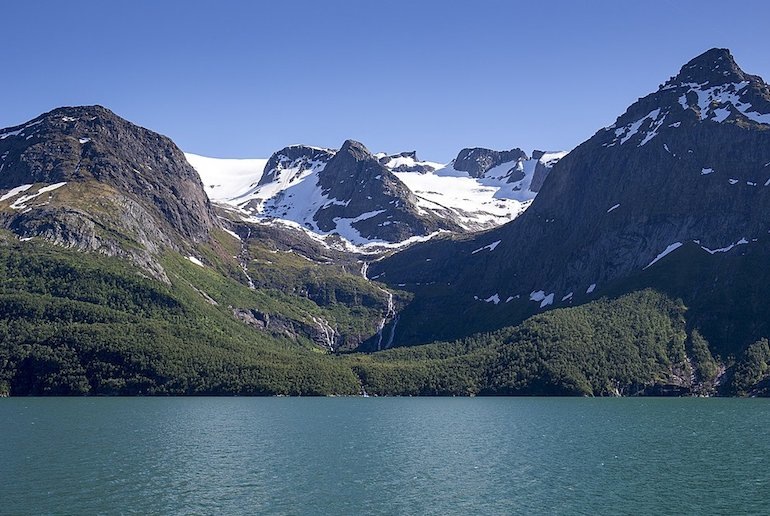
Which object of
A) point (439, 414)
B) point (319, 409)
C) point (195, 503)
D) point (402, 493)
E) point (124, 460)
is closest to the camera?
point (195, 503)

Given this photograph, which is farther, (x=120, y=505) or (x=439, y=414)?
(x=439, y=414)

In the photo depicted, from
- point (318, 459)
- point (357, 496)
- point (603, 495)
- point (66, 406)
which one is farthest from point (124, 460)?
point (66, 406)

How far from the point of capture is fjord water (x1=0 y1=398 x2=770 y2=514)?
2753 inches

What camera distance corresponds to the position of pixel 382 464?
93.5 m

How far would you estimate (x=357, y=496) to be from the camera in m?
74.1

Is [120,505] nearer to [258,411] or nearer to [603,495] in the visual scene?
[603,495]

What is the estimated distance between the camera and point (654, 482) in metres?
79.2

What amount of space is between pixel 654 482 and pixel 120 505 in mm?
50397

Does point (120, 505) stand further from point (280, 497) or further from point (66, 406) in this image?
point (66, 406)

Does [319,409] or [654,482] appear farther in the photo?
[319,409]

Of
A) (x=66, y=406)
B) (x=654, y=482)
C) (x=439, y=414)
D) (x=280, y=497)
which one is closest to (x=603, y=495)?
(x=654, y=482)

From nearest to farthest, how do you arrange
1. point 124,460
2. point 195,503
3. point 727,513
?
point 727,513, point 195,503, point 124,460

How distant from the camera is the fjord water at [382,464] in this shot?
6994cm

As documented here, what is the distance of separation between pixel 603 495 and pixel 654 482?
8.78 m
